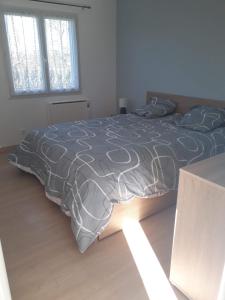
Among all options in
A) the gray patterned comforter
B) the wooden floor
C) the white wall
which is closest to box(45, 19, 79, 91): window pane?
the white wall

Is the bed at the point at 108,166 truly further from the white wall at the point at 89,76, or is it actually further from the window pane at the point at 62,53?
the window pane at the point at 62,53

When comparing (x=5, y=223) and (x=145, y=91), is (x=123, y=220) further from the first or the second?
(x=145, y=91)

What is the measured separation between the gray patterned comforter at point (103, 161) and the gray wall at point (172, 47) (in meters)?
0.87

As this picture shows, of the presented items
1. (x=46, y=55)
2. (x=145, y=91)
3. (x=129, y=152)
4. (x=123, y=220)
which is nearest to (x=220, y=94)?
(x=145, y=91)

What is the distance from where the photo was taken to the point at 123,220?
2105 mm

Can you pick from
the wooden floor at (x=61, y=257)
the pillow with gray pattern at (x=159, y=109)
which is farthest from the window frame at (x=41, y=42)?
the wooden floor at (x=61, y=257)

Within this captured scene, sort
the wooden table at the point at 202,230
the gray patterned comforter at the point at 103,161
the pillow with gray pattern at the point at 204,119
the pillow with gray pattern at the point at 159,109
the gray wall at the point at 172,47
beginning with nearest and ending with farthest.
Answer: the wooden table at the point at 202,230 < the gray patterned comforter at the point at 103,161 < the pillow with gray pattern at the point at 204,119 < the gray wall at the point at 172,47 < the pillow with gray pattern at the point at 159,109

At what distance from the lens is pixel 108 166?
1.97 metres

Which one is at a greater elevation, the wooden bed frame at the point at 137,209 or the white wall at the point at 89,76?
the white wall at the point at 89,76

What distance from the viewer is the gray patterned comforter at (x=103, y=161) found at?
185 cm

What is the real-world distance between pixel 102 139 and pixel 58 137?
0.50m

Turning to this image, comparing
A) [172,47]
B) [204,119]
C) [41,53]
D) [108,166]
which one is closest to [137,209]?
[108,166]

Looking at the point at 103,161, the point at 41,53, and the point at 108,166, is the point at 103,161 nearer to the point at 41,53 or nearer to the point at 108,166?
the point at 108,166

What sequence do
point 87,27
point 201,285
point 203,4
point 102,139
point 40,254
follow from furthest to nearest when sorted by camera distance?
point 87,27
point 203,4
point 102,139
point 40,254
point 201,285
